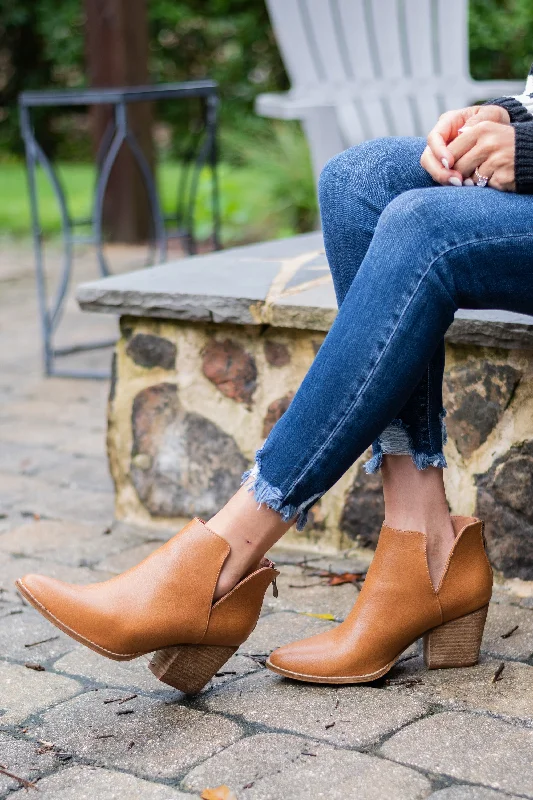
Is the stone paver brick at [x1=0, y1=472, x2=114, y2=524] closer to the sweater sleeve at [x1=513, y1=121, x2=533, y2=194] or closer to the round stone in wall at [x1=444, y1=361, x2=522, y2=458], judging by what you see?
the round stone in wall at [x1=444, y1=361, x2=522, y2=458]

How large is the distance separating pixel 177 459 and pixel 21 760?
36.8 inches

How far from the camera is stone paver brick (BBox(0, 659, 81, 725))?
58.9 inches

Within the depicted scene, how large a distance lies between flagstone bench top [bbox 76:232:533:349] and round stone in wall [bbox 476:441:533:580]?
8.4 inches

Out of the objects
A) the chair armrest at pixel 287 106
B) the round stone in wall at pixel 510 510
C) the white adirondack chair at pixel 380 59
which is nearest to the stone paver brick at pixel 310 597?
the round stone in wall at pixel 510 510

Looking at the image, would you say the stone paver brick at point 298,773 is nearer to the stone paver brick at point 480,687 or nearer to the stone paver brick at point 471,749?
the stone paver brick at point 471,749

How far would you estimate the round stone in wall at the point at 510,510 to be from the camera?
6.09 ft

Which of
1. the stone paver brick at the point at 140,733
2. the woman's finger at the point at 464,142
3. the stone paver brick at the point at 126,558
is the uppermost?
the woman's finger at the point at 464,142

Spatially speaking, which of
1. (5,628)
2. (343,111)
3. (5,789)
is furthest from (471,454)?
(343,111)

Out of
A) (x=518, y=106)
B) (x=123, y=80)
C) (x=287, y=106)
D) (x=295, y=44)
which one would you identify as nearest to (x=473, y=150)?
(x=518, y=106)

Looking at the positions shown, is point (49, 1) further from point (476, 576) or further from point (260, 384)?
point (476, 576)

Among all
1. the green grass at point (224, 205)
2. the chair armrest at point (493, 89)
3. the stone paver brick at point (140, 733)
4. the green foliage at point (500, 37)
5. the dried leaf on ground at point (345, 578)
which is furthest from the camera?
the green foliage at point (500, 37)

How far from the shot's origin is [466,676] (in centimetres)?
156

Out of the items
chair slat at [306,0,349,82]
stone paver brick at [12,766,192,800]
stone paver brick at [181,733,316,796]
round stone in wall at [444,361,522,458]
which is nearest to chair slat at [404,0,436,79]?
chair slat at [306,0,349,82]

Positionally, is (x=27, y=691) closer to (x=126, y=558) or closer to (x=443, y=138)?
(x=126, y=558)
